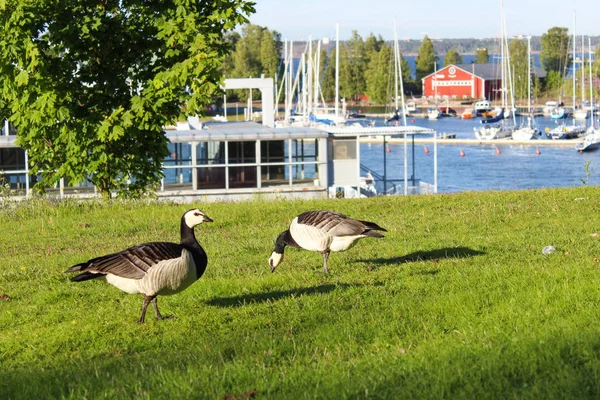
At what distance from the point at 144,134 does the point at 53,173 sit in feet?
8.65

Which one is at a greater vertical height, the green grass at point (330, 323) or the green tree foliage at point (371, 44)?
the green tree foliage at point (371, 44)

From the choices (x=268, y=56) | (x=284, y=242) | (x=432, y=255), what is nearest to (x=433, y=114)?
(x=268, y=56)

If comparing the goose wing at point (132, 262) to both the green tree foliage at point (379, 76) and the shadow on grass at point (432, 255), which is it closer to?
the shadow on grass at point (432, 255)

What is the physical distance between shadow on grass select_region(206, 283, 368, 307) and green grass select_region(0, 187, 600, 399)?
0.11 ft

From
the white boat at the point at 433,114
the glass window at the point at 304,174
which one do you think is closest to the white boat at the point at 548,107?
the white boat at the point at 433,114

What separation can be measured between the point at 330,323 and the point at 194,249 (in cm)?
174

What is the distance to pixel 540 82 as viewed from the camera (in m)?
→ 166

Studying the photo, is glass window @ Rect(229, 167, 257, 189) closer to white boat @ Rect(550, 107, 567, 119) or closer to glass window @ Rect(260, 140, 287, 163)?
glass window @ Rect(260, 140, 287, 163)

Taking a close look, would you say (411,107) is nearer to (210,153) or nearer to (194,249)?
(210,153)

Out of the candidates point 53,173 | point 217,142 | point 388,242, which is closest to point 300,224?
point 388,242

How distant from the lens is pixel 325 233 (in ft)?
38.1

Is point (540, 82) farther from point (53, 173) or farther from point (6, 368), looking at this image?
point (6, 368)

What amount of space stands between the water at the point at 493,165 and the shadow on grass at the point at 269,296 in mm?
47660

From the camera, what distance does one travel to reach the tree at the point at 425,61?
187 metres
